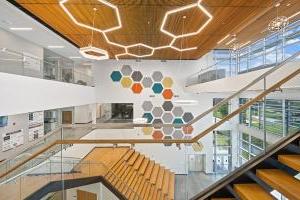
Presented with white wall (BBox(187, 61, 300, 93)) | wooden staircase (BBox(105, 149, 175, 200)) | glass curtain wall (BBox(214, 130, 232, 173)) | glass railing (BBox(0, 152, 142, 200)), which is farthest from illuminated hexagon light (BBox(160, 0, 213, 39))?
glass curtain wall (BBox(214, 130, 232, 173))

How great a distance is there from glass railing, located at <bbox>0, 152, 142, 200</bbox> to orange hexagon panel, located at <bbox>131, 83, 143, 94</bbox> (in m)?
5.10

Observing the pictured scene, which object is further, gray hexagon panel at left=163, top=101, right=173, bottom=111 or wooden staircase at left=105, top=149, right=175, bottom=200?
gray hexagon panel at left=163, top=101, right=173, bottom=111


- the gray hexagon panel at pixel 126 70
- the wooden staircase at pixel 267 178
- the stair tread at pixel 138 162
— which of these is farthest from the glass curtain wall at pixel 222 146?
the wooden staircase at pixel 267 178

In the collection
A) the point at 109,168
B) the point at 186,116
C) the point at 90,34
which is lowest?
the point at 109,168

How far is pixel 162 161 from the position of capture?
1349cm

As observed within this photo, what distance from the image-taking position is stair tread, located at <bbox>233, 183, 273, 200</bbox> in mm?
2302

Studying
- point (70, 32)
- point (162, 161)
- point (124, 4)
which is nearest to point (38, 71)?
point (70, 32)

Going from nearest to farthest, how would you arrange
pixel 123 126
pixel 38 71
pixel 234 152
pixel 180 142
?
pixel 180 142 < pixel 123 126 < pixel 38 71 < pixel 234 152

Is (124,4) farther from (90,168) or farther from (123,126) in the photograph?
(90,168)

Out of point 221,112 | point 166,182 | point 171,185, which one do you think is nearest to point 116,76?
point 166,182

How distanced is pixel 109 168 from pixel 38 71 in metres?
4.17

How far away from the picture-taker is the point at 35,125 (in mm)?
10359

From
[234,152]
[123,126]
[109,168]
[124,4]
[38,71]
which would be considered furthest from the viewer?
[234,152]

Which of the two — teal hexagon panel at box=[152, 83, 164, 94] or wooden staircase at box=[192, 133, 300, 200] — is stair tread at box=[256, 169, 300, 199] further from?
teal hexagon panel at box=[152, 83, 164, 94]
